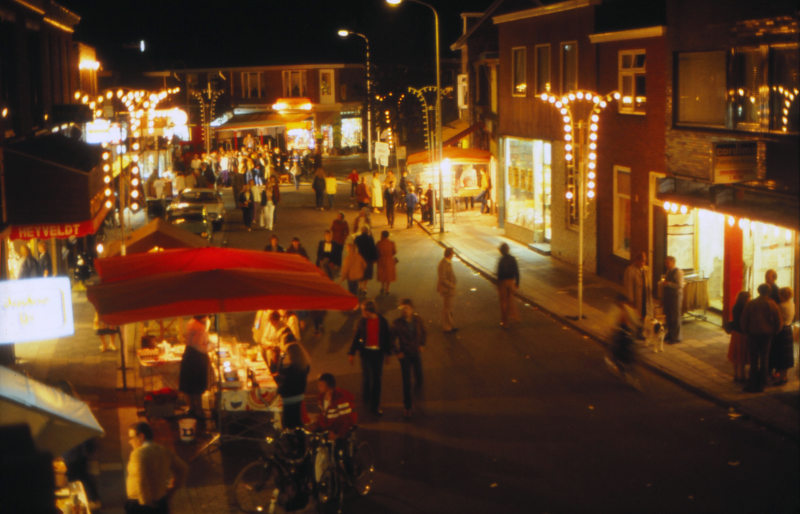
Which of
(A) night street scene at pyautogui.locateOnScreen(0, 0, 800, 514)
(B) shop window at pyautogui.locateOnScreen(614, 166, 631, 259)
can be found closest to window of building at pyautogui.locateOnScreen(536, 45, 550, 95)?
(A) night street scene at pyautogui.locateOnScreen(0, 0, 800, 514)

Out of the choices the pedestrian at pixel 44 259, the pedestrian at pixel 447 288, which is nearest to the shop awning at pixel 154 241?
the pedestrian at pixel 44 259

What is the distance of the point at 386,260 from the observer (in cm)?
2006

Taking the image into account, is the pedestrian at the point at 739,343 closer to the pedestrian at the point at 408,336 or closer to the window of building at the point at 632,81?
the pedestrian at the point at 408,336

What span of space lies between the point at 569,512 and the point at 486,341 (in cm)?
753

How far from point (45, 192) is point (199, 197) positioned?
17960 millimetres

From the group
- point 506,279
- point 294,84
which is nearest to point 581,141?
point 506,279

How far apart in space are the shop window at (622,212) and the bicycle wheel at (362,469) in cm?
1260

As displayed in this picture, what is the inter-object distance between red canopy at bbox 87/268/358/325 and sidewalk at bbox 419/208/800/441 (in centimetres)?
577

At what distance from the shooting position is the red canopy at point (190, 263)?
10859mm

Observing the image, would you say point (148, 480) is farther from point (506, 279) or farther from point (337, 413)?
point (506, 279)

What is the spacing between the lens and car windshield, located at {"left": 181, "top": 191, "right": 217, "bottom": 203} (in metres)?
32.0

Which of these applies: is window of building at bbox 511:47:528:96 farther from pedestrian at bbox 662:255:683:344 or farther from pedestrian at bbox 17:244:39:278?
pedestrian at bbox 17:244:39:278

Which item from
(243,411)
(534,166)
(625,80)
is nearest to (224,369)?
(243,411)

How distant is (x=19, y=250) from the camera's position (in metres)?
17.6
